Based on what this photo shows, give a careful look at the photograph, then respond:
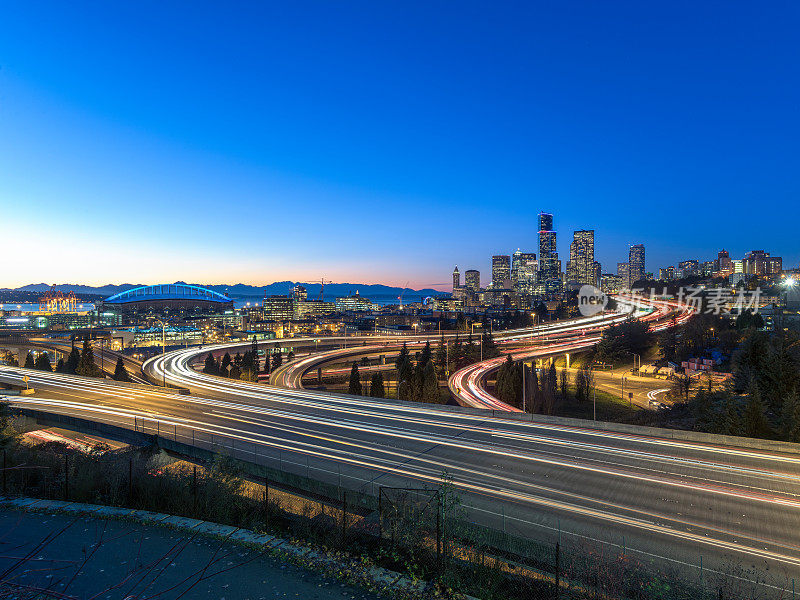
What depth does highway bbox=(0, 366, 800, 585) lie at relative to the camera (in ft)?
31.9

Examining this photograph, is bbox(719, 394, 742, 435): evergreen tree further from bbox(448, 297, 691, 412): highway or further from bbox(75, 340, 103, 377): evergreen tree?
bbox(75, 340, 103, 377): evergreen tree

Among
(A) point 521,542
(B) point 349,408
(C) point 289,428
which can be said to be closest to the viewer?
(A) point 521,542

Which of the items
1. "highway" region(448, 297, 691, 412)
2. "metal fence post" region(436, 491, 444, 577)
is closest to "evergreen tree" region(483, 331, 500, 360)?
"highway" region(448, 297, 691, 412)

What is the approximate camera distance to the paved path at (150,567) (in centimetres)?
672

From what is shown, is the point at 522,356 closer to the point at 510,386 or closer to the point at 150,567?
the point at 510,386

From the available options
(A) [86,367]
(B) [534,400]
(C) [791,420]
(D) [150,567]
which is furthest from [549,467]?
(A) [86,367]

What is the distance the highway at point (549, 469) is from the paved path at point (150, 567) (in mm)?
4902

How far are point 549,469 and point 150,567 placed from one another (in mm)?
11426

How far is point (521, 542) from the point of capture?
9.08m

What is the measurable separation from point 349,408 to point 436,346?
155ft

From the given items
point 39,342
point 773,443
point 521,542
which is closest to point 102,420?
point 521,542

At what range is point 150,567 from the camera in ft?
19.6

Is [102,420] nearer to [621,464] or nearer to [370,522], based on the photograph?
[370,522]

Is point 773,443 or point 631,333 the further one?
point 631,333
